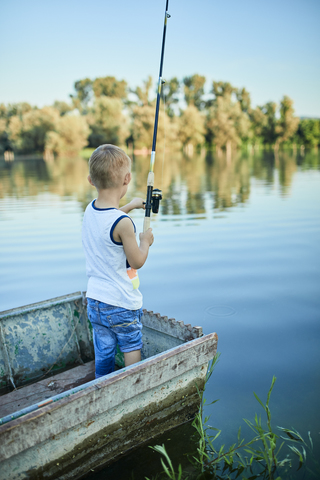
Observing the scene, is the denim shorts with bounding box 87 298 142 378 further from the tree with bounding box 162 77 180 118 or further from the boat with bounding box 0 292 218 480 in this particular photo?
the tree with bounding box 162 77 180 118

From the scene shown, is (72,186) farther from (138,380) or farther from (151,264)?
(138,380)

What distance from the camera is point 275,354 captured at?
14.9 ft

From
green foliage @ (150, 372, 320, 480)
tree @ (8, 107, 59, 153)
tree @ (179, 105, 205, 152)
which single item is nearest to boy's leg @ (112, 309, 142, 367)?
green foliage @ (150, 372, 320, 480)

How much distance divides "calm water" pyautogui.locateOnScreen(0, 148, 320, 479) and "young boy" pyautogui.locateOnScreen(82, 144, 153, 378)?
0.94 m

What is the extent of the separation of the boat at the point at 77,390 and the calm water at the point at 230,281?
0.32 meters

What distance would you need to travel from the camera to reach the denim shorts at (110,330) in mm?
3008

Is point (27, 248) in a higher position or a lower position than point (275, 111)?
lower

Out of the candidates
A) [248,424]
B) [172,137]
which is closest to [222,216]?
[248,424]

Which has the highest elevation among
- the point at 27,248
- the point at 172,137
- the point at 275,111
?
the point at 275,111

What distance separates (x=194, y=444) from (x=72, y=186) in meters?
20.7

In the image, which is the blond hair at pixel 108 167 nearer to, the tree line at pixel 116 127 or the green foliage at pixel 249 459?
the green foliage at pixel 249 459

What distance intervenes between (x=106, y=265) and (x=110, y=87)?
11772cm

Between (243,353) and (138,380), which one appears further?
(243,353)

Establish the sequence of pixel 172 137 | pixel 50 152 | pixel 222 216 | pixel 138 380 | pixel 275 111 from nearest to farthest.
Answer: pixel 138 380, pixel 222 216, pixel 172 137, pixel 50 152, pixel 275 111
